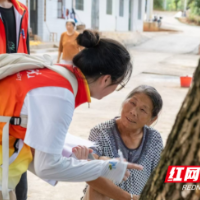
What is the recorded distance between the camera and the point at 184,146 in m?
1.30

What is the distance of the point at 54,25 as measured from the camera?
647 inches

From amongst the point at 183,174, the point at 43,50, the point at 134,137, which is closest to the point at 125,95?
the point at 134,137

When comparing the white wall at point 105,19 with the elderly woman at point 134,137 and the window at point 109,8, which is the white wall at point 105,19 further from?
the elderly woman at point 134,137

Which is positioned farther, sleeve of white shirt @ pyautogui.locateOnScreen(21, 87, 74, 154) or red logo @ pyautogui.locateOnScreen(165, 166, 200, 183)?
sleeve of white shirt @ pyautogui.locateOnScreen(21, 87, 74, 154)

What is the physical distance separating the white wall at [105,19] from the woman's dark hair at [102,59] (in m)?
19.3

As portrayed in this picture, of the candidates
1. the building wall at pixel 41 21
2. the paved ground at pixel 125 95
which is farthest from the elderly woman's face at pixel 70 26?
the building wall at pixel 41 21

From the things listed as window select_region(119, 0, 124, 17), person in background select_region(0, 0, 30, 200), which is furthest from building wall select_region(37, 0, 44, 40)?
person in background select_region(0, 0, 30, 200)

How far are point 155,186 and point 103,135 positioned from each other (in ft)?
3.62

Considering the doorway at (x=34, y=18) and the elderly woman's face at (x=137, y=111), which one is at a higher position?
the elderly woman's face at (x=137, y=111)

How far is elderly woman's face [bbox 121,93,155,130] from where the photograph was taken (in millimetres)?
2549

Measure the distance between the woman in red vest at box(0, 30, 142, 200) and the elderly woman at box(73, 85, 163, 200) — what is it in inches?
23.0

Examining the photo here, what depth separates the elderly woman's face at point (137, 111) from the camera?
2.55m

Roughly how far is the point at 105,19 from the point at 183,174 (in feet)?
67.7

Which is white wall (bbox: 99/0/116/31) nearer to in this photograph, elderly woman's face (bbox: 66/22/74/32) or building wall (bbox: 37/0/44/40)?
building wall (bbox: 37/0/44/40)
